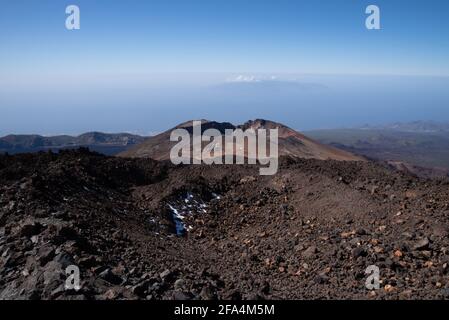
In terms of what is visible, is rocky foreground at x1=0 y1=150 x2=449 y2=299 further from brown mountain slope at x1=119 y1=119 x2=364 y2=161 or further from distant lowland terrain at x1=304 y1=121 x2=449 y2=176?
distant lowland terrain at x1=304 y1=121 x2=449 y2=176

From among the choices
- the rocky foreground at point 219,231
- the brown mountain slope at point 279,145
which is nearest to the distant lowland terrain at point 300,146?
the brown mountain slope at point 279,145

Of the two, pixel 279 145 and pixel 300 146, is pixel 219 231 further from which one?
pixel 300 146

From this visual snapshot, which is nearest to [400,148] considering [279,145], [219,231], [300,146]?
[300,146]

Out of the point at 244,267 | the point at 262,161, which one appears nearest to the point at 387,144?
the point at 262,161

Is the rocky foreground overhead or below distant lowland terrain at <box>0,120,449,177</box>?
overhead

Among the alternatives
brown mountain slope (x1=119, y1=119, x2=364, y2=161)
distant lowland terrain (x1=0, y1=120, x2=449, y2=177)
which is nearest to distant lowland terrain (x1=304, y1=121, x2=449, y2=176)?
distant lowland terrain (x1=0, y1=120, x2=449, y2=177)

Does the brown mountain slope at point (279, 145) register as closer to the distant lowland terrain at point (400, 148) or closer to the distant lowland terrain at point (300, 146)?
the distant lowland terrain at point (300, 146)
